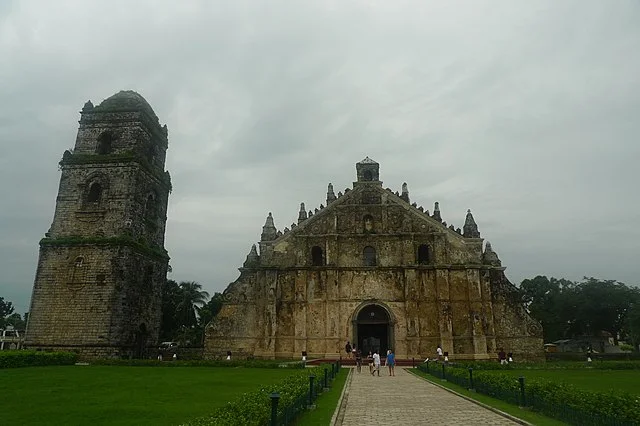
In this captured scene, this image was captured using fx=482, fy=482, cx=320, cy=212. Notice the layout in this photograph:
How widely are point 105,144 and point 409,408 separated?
101 ft

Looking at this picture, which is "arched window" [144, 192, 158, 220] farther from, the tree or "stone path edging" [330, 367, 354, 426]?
the tree

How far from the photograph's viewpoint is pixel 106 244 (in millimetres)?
30984

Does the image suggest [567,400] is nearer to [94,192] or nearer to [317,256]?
[317,256]

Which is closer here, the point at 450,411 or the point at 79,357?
the point at 450,411

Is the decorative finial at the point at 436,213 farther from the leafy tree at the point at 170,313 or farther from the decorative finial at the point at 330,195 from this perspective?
the leafy tree at the point at 170,313

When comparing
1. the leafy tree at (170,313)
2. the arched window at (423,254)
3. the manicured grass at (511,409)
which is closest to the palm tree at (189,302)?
the leafy tree at (170,313)

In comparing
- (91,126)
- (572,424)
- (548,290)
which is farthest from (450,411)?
(548,290)

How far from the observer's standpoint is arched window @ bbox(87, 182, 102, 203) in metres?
33.3

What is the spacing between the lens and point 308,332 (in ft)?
106

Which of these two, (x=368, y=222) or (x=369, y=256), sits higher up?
(x=368, y=222)

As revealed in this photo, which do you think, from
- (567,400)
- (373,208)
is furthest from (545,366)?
(567,400)

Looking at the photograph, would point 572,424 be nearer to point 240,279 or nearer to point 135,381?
point 135,381

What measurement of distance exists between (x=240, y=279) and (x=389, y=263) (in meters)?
10.5

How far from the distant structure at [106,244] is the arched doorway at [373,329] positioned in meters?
14.7
